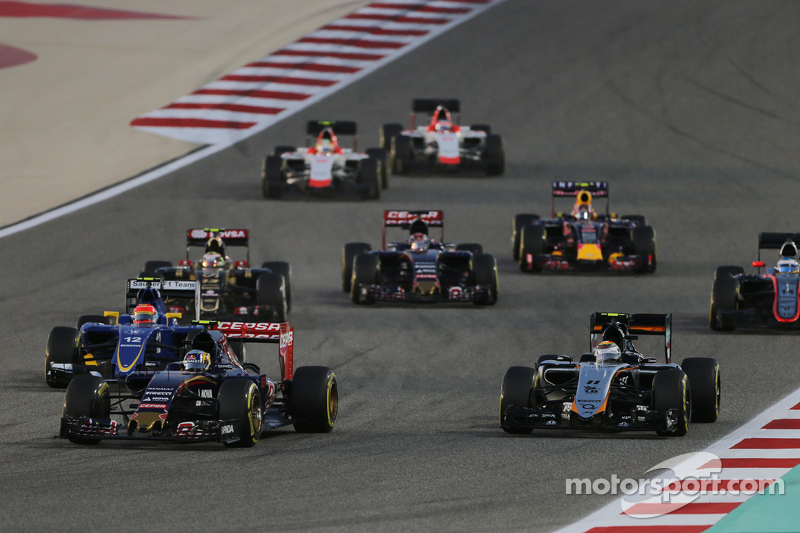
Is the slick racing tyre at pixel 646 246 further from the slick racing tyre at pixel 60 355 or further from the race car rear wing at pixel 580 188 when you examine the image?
the slick racing tyre at pixel 60 355

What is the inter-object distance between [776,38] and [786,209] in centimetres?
1555

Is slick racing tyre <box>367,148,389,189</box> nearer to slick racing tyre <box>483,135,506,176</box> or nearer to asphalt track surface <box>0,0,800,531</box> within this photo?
asphalt track surface <box>0,0,800,531</box>

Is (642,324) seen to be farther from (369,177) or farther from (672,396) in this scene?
(369,177)

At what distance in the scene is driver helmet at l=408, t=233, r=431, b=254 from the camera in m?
28.5

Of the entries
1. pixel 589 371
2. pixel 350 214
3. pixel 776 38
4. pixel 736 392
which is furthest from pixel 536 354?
pixel 776 38

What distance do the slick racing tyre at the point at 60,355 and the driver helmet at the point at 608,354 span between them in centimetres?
758

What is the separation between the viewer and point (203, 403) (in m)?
16.6

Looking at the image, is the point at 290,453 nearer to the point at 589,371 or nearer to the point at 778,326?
the point at 589,371

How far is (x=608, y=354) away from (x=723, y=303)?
324 inches

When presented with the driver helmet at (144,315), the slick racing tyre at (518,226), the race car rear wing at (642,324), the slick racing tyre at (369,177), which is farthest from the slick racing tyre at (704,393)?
the slick racing tyre at (369,177)

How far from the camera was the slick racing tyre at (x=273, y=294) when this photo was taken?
85.7 ft

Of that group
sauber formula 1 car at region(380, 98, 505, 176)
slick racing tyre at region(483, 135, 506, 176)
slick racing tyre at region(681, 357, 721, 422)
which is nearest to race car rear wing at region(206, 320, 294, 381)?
slick racing tyre at region(681, 357, 721, 422)

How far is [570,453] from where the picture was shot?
16391 millimetres

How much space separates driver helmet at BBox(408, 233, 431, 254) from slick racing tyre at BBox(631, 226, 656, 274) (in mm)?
5102
